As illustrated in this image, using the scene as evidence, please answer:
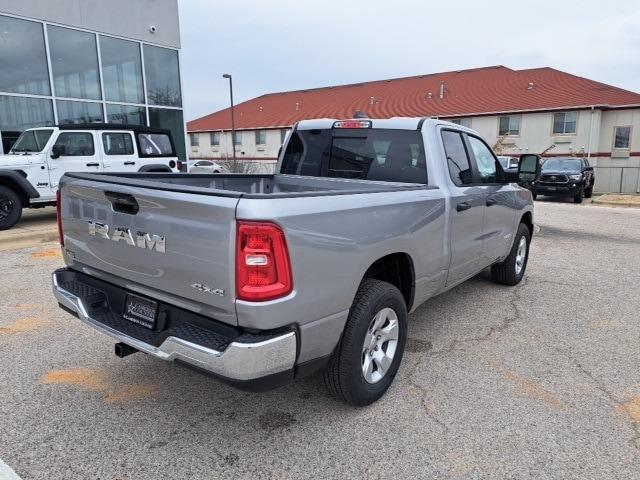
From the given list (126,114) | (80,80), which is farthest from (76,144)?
(126,114)

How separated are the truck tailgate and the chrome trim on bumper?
0.56 feet

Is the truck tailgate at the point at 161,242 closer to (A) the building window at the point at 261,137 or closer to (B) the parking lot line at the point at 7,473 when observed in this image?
(B) the parking lot line at the point at 7,473

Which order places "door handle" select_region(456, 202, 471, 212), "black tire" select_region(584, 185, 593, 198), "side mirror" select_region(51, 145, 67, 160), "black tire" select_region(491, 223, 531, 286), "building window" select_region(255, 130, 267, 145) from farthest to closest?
"building window" select_region(255, 130, 267, 145)
"black tire" select_region(584, 185, 593, 198)
"side mirror" select_region(51, 145, 67, 160)
"black tire" select_region(491, 223, 531, 286)
"door handle" select_region(456, 202, 471, 212)

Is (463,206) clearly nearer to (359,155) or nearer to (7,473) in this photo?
(359,155)

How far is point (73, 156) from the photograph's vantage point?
404 inches

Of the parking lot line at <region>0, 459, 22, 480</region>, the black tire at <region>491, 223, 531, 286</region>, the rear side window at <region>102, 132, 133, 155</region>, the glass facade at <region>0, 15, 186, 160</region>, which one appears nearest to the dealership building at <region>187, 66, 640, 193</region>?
the glass facade at <region>0, 15, 186, 160</region>

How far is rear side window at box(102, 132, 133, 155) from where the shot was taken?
1084 cm

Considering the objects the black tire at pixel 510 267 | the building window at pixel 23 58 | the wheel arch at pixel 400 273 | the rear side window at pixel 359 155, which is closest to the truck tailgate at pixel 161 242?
the wheel arch at pixel 400 273

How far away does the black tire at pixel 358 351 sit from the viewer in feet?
9.27

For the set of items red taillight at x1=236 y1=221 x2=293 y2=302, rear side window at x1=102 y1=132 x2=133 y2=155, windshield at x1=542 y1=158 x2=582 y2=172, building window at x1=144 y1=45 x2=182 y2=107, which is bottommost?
windshield at x1=542 y1=158 x2=582 y2=172

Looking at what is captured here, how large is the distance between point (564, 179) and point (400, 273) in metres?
16.6

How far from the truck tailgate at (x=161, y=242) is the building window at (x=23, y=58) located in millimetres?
12014

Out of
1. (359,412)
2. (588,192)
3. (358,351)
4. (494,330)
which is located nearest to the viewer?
(358,351)

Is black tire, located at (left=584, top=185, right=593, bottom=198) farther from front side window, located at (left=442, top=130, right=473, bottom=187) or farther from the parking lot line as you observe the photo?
the parking lot line
